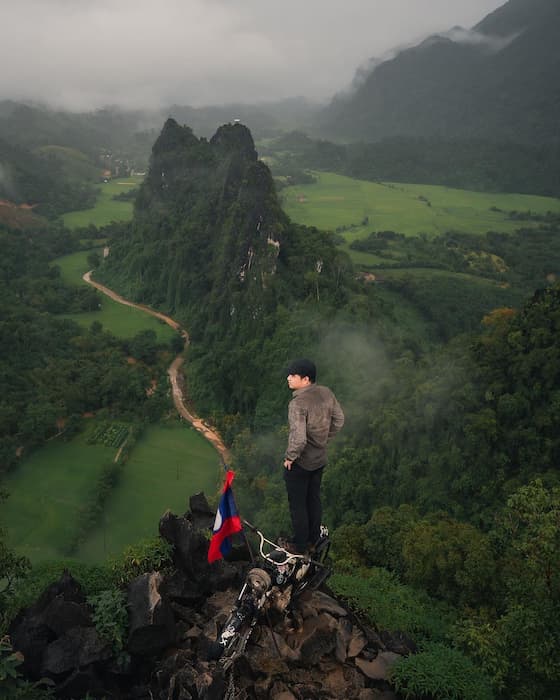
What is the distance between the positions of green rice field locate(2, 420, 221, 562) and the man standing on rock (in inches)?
785

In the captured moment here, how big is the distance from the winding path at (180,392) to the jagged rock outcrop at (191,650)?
20511 millimetres

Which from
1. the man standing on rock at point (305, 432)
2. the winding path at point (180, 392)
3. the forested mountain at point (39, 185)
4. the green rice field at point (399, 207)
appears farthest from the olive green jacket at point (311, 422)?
the forested mountain at point (39, 185)

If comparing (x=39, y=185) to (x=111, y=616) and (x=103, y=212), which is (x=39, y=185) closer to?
(x=103, y=212)

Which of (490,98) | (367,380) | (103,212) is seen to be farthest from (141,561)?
(490,98)

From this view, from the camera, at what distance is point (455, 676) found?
6.32 meters

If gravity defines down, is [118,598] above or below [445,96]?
below

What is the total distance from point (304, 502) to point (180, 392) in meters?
34.2

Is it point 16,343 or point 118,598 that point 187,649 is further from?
point 16,343

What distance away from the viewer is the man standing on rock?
630cm

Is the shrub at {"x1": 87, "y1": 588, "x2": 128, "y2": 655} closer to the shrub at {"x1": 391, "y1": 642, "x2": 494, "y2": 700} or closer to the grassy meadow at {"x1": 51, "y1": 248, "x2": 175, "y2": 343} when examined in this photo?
the shrub at {"x1": 391, "y1": 642, "x2": 494, "y2": 700}

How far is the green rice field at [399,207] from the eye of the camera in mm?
84000

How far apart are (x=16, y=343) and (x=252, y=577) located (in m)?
38.3

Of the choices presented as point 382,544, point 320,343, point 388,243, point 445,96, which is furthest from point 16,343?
point 445,96

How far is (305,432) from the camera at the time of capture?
6312 mm
